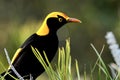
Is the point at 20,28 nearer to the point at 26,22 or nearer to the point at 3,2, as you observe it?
the point at 26,22

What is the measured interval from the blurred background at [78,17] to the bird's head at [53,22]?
138 inches

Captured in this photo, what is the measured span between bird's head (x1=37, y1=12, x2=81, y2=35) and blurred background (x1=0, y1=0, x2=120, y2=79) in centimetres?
351

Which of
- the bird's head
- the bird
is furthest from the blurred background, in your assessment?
the bird

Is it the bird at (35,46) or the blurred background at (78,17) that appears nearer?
the bird at (35,46)

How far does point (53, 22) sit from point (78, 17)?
4.32 m

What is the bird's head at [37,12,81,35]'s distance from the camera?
8.39 ft

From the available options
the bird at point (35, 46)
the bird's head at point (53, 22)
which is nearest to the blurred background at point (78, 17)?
the bird's head at point (53, 22)

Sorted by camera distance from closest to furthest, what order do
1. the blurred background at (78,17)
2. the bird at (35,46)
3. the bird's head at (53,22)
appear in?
the bird at (35,46), the bird's head at (53,22), the blurred background at (78,17)

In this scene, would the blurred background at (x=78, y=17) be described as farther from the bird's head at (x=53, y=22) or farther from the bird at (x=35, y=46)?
the bird at (x=35, y=46)

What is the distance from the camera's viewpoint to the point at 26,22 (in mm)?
6551

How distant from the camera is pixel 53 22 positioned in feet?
8.72

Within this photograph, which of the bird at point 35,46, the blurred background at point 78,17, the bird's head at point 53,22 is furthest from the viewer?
the blurred background at point 78,17

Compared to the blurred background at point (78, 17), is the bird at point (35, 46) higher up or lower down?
higher up

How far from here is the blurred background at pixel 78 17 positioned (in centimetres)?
Answer: 646
